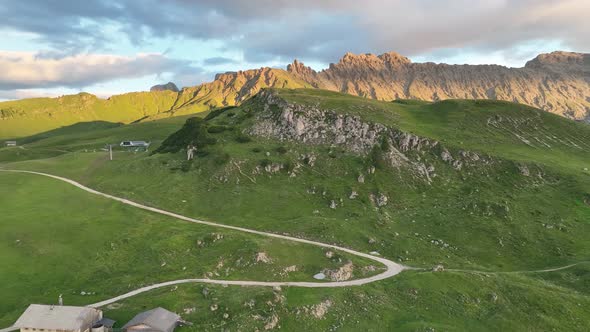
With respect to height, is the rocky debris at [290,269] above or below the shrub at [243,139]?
below

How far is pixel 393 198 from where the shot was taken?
102m

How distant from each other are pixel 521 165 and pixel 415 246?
52.5 meters

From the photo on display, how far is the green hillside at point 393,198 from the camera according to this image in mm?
58562

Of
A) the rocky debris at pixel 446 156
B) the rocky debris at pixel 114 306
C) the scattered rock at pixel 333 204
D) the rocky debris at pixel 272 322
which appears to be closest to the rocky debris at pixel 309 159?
the scattered rock at pixel 333 204

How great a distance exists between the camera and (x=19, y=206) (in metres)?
91.6

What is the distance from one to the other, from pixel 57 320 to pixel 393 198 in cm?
7780

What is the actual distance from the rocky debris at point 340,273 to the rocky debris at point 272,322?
15.0m

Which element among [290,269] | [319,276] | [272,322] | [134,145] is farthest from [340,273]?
[134,145]

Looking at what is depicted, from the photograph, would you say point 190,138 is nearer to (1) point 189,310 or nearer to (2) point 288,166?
(2) point 288,166

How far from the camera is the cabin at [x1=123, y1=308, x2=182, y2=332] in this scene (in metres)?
48.7

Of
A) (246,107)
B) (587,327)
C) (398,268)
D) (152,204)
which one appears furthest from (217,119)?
(587,327)

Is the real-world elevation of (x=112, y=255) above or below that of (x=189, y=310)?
above

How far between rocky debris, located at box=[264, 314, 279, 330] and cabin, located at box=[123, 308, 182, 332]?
1190cm

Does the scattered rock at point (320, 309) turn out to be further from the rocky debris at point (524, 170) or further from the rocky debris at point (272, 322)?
the rocky debris at point (524, 170)
